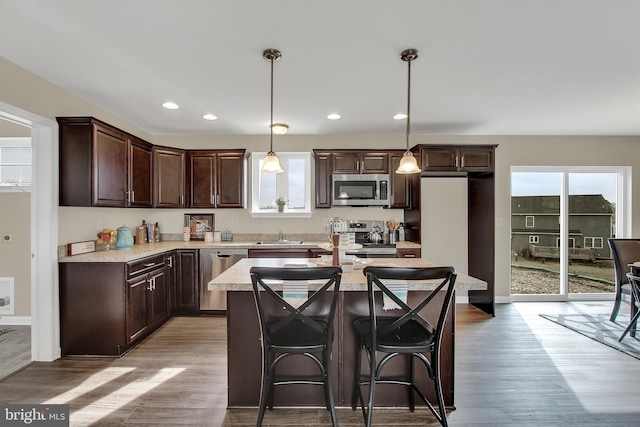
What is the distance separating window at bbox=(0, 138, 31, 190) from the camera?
363 centimetres

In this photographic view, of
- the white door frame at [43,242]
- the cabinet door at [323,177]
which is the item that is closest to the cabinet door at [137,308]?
the white door frame at [43,242]

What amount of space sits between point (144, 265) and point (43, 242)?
0.85 m

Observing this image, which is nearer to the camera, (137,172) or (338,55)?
(338,55)

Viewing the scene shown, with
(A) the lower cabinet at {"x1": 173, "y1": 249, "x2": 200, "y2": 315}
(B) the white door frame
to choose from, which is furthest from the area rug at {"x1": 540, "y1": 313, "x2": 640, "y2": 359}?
(B) the white door frame

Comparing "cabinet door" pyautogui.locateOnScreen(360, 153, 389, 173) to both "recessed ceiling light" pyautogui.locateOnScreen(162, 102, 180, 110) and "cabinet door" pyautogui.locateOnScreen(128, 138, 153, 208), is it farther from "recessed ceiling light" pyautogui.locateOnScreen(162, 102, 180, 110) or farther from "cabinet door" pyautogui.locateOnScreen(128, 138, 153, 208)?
"cabinet door" pyautogui.locateOnScreen(128, 138, 153, 208)

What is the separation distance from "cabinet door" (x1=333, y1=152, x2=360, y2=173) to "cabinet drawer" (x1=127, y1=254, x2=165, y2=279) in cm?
253

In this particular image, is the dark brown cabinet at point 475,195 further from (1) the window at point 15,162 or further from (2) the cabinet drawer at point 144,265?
(1) the window at point 15,162

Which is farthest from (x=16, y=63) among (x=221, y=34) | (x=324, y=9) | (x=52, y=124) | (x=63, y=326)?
(x=324, y=9)

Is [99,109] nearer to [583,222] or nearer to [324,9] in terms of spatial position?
[324,9]

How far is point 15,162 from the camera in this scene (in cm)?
365

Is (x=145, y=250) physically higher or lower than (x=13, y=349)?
higher

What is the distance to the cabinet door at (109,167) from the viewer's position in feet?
9.59

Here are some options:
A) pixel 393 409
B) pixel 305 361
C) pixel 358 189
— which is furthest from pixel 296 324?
pixel 358 189

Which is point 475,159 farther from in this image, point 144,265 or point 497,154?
point 144,265
